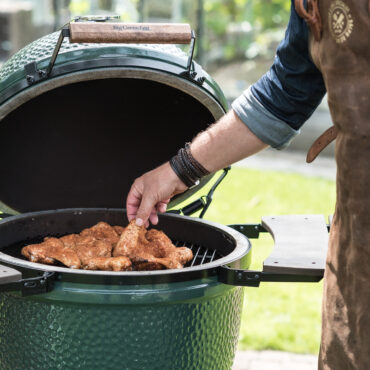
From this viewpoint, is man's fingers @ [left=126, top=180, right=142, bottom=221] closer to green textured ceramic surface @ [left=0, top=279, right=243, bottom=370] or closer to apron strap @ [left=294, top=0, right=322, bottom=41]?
green textured ceramic surface @ [left=0, top=279, right=243, bottom=370]

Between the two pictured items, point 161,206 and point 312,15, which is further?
point 161,206

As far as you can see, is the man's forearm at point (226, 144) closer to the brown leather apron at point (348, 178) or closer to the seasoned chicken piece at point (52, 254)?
the brown leather apron at point (348, 178)

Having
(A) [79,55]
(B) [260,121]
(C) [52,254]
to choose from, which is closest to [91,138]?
(A) [79,55]

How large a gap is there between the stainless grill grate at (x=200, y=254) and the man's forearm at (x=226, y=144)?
1.27 ft

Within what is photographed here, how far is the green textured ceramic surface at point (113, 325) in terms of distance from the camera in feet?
6.02

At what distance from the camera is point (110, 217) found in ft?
8.44

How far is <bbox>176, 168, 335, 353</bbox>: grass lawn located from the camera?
143 inches

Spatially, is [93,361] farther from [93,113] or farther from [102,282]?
[93,113]

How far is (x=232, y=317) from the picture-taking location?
6.89 ft

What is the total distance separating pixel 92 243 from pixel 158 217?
36 centimetres

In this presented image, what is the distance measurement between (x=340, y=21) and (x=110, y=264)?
1.00m

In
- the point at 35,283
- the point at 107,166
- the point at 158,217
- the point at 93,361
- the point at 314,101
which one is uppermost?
the point at 314,101

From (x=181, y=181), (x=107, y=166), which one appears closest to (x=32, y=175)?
Answer: (x=107, y=166)

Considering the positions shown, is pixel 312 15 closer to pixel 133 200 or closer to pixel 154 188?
pixel 154 188
